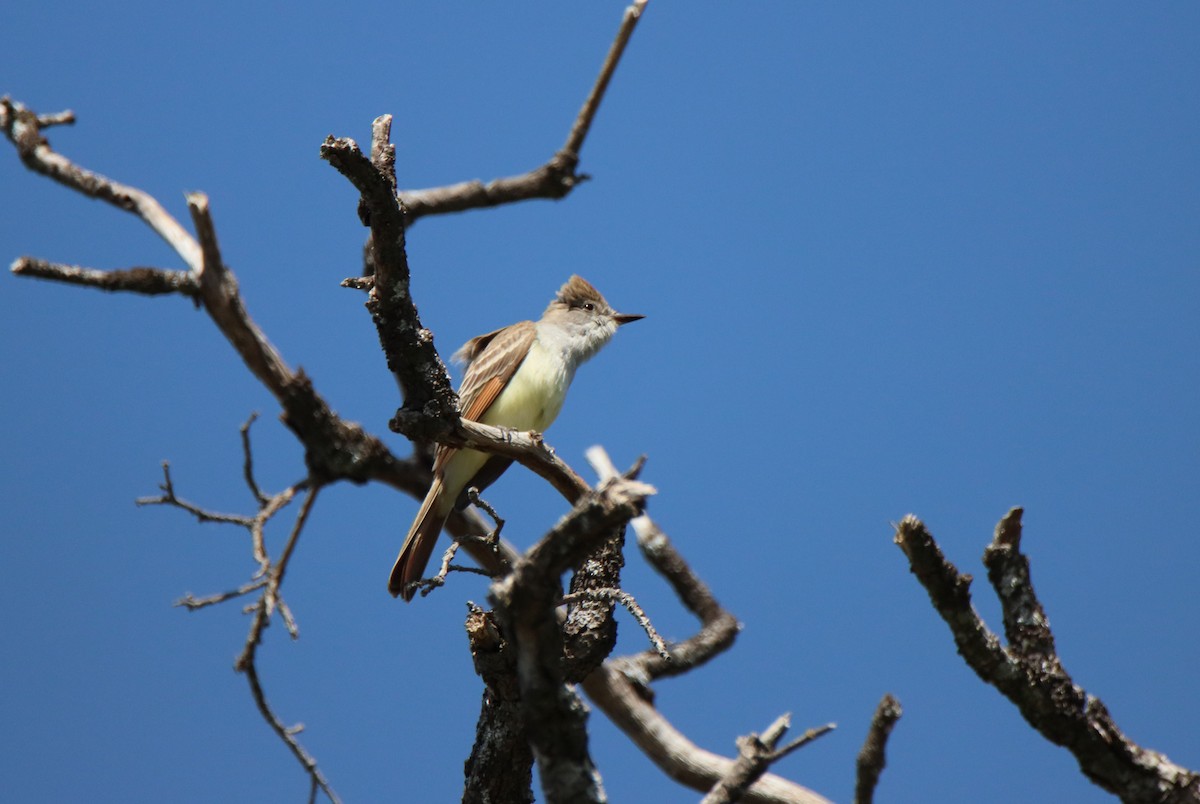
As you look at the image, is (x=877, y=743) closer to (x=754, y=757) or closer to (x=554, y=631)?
(x=754, y=757)

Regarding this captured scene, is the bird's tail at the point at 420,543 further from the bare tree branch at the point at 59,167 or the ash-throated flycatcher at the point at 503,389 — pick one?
the bare tree branch at the point at 59,167

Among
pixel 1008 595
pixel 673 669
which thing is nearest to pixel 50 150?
pixel 673 669

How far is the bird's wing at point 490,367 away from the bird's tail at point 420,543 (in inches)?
8.9

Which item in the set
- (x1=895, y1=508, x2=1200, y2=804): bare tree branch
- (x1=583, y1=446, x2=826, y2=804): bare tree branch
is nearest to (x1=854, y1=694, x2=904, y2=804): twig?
(x1=895, y1=508, x2=1200, y2=804): bare tree branch

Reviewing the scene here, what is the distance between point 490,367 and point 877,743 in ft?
13.9

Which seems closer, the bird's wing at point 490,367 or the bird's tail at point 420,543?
the bird's tail at point 420,543

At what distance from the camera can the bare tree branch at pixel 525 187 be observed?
909 cm

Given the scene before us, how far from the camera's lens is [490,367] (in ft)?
24.2

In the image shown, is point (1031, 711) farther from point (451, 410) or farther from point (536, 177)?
point (536, 177)

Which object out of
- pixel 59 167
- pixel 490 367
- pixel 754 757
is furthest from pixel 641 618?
pixel 59 167

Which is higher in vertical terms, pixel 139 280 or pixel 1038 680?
pixel 139 280

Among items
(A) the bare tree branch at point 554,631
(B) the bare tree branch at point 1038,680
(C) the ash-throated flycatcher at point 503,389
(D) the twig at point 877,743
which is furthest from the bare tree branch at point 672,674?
(A) the bare tree branch at point 554,631

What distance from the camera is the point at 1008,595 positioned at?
4773 millimetres

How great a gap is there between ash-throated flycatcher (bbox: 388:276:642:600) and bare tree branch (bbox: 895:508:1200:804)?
9.77 feet
